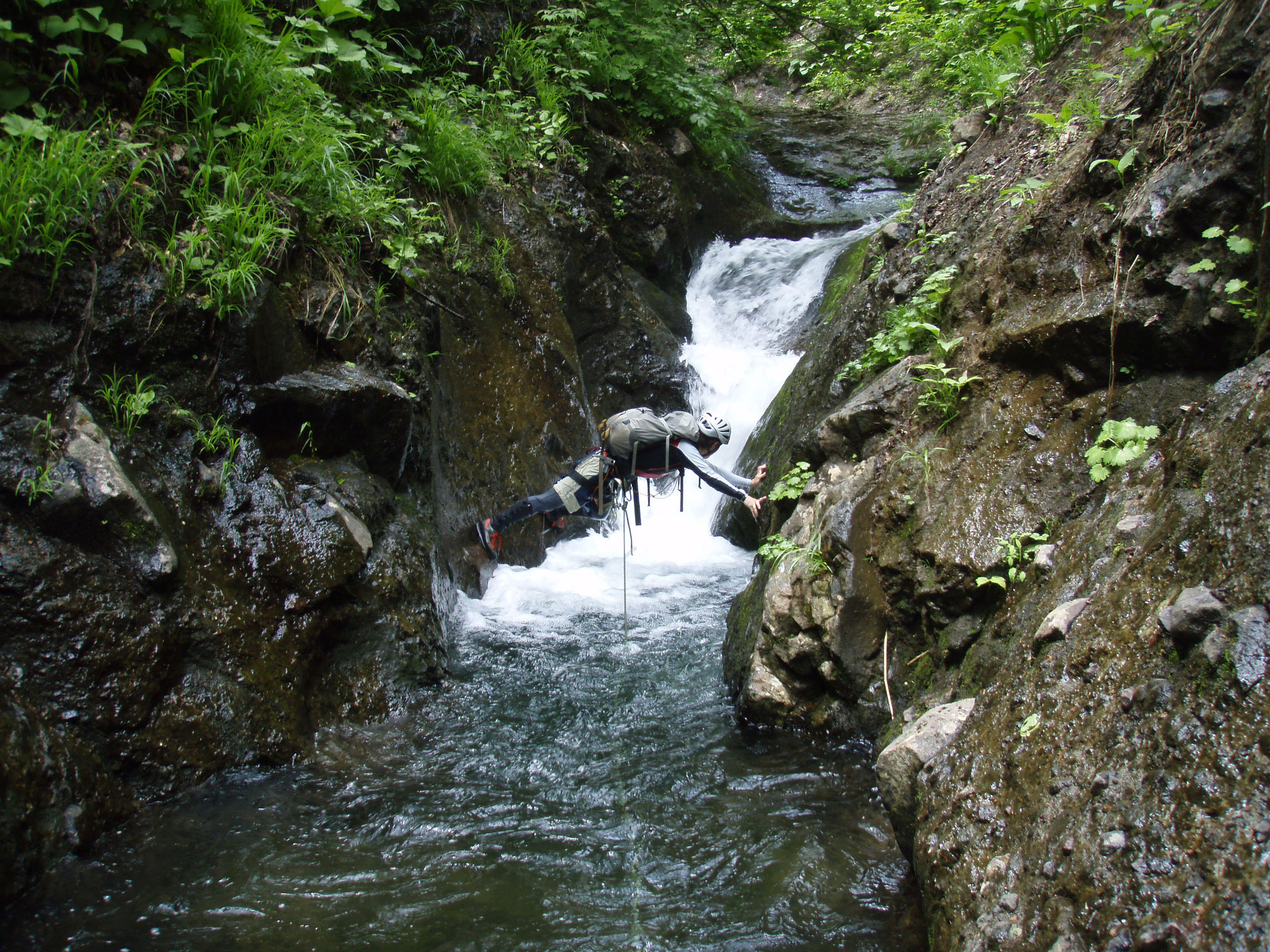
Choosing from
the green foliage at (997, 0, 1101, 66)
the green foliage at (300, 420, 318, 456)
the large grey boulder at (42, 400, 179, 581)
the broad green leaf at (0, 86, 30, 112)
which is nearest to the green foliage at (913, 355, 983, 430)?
the green foliage at (997, 0, 1101, 66)

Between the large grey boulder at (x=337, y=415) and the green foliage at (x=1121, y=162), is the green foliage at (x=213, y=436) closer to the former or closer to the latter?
the large grey boulder at (x=337, y=415)

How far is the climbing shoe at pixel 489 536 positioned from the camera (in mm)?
5941

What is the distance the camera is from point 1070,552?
2771 mm

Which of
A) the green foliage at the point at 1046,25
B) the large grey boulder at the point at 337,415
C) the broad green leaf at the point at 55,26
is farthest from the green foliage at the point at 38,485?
the green foliage at the point at 1046,25

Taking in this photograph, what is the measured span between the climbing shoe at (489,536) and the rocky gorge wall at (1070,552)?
228 centimetres

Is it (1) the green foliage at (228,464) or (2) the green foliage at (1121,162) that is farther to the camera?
(1) the green foliage at (228,464)

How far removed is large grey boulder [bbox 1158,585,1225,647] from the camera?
5.64 ft

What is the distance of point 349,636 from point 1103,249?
4479mm

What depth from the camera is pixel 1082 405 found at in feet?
10.8

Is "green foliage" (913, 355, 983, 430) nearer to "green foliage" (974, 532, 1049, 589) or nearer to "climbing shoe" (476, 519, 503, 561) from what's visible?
"green foliage" (974, 532, 1049, 589)

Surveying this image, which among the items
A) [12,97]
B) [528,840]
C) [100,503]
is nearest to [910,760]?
[528,840]

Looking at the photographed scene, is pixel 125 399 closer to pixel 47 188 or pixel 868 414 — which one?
pixel 47 188

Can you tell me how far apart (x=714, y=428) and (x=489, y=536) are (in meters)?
2.08

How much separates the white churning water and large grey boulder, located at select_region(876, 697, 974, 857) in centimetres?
323
